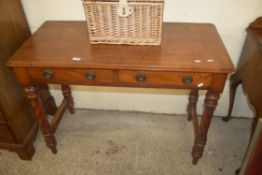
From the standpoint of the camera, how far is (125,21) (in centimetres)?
109

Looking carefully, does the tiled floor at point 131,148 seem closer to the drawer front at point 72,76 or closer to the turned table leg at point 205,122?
the turned table leg at point 205,122

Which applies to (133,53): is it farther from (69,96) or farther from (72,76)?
(69,96)

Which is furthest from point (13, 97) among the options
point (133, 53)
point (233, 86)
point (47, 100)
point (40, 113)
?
point (233, 86)

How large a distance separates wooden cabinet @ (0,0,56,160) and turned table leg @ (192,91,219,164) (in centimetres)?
102

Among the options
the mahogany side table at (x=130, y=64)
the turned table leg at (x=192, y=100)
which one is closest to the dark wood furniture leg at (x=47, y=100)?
the mahogany side table at (x=130, y=64)

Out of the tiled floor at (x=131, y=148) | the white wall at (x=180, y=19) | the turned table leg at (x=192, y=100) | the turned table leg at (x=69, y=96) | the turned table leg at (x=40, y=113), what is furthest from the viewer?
the turned table leg at (x=69, y=96)

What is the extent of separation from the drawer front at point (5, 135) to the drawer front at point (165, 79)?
753mm

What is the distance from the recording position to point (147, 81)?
1.07 m

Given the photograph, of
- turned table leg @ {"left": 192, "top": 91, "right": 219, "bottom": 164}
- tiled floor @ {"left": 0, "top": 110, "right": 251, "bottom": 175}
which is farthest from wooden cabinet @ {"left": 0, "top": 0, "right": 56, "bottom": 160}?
turned table leg @ {"left": 192, "top": 91, "right": 219, "bottom": 164}

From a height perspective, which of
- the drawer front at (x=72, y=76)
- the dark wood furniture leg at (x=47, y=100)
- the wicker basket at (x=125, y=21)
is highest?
the wicker basket at (x=125, y=21)

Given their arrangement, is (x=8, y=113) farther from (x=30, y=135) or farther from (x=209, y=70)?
(x=209, y=70)

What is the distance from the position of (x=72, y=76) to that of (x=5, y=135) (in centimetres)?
63

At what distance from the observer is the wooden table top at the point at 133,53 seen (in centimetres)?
101

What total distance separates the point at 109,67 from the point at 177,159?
31.8 inches
